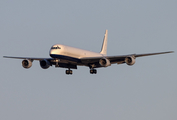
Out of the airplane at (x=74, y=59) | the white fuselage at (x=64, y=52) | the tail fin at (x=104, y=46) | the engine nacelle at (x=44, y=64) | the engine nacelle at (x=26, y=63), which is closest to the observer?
the white fuselage at (x=64, y=52)

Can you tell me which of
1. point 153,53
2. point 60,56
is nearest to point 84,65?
point 60,56

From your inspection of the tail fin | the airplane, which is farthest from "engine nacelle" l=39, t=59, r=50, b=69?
the tail fin

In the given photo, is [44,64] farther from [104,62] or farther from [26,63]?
[104,62]

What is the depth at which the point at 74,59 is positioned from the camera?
81062 mm

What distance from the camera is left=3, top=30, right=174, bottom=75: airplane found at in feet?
259

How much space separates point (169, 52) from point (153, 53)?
4.39m

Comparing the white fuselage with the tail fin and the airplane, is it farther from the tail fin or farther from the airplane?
the tail fin

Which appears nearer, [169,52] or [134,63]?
[169,52]

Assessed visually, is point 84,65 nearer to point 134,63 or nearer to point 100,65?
Result: point 100,65

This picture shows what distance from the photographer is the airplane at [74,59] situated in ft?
259

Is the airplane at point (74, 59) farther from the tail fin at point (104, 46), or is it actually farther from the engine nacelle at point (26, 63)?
the tail fin at point (104, 46)

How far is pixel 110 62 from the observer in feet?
278

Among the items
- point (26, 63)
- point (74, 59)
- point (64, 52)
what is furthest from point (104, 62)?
point (26, 63)

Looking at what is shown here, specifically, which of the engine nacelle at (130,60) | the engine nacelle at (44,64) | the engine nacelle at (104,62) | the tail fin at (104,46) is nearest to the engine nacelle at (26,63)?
the engine nacelle at (44,64)
